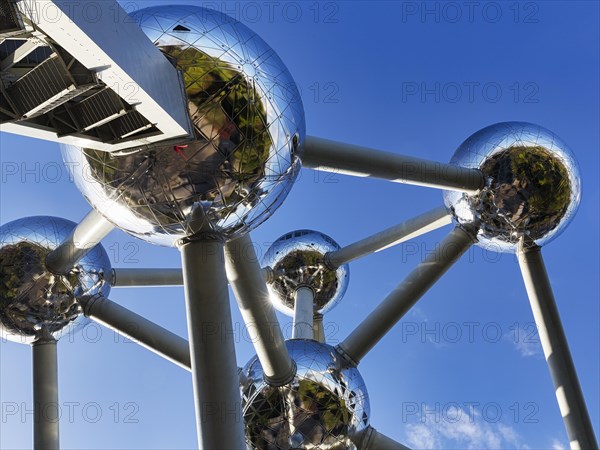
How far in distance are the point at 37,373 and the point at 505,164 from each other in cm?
637

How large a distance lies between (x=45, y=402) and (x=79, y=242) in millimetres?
2141

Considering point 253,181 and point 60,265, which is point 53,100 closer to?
point 253,181

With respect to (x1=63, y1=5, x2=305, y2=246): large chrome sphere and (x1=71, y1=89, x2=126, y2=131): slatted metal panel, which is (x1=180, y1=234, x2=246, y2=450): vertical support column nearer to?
(x1=63, y1=5, x2=305, y2=246): large chrome sphere

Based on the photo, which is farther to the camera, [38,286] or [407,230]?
[407,230]

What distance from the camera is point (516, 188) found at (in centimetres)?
841

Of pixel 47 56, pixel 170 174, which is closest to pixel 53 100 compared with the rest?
pixel 47 56

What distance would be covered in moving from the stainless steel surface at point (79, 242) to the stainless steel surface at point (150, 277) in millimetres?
1104

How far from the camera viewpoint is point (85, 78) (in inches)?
160

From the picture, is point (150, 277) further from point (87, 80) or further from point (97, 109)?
point (87, 80)

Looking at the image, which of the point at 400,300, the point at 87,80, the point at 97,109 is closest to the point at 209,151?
the point at 97,109

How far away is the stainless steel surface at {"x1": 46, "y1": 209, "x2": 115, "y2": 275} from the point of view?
7.44 m

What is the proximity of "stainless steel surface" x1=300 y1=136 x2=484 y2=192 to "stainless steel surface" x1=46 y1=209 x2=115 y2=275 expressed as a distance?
2354 mm

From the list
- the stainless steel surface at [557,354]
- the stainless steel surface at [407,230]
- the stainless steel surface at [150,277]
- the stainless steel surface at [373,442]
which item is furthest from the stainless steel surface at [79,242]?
the stainless steel surface at [557,354]

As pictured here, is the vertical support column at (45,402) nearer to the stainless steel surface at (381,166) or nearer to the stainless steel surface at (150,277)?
the stainless steel surface at (150,277)
